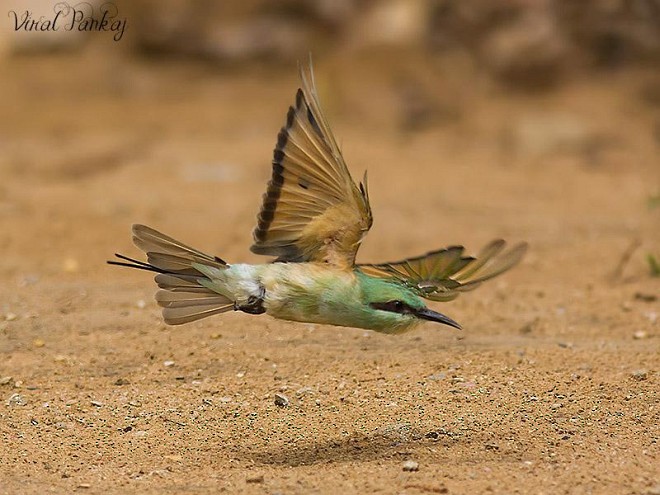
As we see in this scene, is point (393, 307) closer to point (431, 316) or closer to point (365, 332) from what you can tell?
point (431, 316)

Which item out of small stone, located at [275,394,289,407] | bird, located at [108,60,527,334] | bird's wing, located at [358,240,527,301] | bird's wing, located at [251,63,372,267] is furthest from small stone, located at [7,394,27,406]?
bird's wing, located at [358,240,527,301]

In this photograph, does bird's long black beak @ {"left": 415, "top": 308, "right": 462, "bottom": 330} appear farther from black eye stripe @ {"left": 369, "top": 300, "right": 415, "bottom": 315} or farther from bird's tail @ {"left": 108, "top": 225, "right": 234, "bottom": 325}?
bird's tail @ {"left": 108, "top": 225, "right": 234, "bottom": 325}

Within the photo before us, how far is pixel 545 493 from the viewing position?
3.10 metres

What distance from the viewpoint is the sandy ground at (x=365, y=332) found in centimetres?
342

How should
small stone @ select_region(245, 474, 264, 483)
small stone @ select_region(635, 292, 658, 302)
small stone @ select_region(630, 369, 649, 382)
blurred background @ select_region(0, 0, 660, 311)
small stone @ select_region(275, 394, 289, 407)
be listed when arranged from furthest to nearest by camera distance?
blurred background @ select_region(0, 0, 660, 311)
small stone @ select_region(635, 292, 658, 302)
small stone @ select_region(630, 369, 649, 382)
small stone @ select_region(275, 394, 289, 407)
small stone @ select_region(245, 474, 264, 483)

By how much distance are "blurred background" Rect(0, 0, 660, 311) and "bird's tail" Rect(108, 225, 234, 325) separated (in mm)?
2116

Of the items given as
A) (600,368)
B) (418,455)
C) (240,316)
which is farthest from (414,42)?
(418,455)

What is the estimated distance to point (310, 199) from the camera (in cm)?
348

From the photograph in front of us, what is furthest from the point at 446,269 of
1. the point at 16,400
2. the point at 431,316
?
the point at 16,400

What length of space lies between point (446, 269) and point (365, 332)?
1165 millimetres

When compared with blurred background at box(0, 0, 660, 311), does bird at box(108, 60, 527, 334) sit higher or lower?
lower

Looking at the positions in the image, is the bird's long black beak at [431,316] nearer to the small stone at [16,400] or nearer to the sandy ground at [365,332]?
the sandy ground at [365,332]

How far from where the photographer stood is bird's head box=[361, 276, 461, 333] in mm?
3416

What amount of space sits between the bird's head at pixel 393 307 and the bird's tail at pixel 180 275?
493 millimetres
